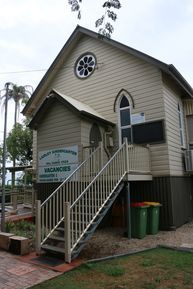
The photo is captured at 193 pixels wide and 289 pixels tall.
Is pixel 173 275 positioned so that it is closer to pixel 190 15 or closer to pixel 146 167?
pixel 190 15

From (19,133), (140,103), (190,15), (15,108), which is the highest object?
(15,108)

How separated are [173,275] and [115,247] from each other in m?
2.46

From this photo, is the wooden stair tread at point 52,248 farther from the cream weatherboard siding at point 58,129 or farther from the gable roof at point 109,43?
the gable roof at point 109,43

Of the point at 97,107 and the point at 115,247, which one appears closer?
the point at 115,247

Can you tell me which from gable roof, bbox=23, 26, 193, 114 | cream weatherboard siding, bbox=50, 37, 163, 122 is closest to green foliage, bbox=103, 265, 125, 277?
cream weatherboard siding, bbox=50, 37, 163, 122

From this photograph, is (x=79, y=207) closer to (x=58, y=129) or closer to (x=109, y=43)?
(x=58, y=129)

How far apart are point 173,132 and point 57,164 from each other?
4.69 m

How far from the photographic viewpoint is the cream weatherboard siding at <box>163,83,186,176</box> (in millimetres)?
10391

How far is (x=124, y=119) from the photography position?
37.8 feet

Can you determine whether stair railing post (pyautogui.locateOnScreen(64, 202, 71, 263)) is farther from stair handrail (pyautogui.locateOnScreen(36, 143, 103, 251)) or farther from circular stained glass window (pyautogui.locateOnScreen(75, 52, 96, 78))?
circular stained glass window (pyautogui.locateOnScreen(75, 52, 96, 78))

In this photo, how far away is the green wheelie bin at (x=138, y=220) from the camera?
28.1ft

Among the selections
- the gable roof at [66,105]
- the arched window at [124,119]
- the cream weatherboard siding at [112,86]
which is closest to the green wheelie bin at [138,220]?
the cream weatherboard siding at [112,86]

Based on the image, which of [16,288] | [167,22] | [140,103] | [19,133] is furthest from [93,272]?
[19,133]

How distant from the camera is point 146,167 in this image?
396 inches
